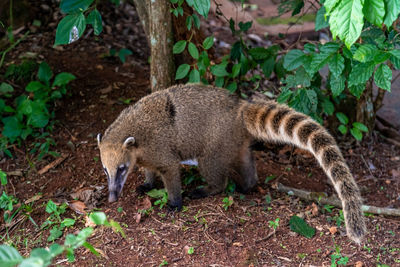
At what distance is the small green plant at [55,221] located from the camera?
12.3 ft

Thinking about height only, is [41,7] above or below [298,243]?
above

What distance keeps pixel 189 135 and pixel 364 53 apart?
1771mm

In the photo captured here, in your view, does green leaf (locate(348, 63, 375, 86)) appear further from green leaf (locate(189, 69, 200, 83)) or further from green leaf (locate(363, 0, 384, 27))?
green leaf (locate(189, 69, 200, 83))

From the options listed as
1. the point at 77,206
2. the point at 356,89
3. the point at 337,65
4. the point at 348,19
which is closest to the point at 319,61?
the point at 337,65

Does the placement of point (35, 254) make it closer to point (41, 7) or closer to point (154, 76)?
point (154, 76)

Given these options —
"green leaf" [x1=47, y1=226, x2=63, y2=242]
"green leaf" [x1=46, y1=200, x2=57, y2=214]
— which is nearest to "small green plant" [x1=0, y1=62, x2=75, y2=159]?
"green leaf" [x1=46, y1=200, x2=57, y2=214]

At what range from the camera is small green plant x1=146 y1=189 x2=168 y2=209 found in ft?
13.6

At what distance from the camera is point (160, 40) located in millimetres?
4422

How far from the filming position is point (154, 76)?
466 cm

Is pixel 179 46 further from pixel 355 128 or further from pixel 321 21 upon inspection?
pixel 355 128

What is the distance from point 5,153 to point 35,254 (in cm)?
356

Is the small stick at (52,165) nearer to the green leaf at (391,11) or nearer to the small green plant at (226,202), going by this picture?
the small green plant at (226,202)

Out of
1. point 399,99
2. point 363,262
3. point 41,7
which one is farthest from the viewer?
point 41,7

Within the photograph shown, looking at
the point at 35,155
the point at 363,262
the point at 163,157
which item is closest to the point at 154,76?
the point at 163,157
